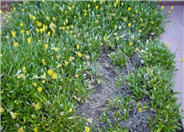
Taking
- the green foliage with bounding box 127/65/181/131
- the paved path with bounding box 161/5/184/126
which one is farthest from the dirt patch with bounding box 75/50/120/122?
the paved path with bounding box 161/5/184/126

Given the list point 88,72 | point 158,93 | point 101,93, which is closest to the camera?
point 158,93

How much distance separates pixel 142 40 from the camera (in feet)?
11.5

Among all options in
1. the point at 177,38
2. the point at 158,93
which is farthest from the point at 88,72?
the point at 177,38

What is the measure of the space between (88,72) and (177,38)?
1667 mm

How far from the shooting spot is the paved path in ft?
9.59

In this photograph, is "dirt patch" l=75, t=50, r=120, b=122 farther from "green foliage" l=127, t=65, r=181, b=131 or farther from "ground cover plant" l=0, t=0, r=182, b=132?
"green foliage" l=127, t=65, r=181, b=131

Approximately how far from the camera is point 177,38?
3635 mm

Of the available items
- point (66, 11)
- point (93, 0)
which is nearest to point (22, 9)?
point (66, 11)

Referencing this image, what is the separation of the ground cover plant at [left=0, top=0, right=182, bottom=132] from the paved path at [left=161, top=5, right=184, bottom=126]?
0.13m

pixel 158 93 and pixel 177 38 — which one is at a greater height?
pixel 177 38

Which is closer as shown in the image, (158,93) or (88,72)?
(158,93)

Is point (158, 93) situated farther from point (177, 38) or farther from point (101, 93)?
point (177, 38)

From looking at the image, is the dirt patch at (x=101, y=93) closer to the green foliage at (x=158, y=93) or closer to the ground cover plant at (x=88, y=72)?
the ground cover plant at (x=88, y=72)

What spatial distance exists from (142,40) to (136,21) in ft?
1.36
